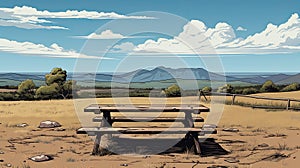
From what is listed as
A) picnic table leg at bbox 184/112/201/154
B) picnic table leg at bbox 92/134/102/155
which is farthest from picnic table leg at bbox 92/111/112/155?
picnic table leg at bbox 184/112/201/154

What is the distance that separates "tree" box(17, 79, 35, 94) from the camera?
26.2 meters

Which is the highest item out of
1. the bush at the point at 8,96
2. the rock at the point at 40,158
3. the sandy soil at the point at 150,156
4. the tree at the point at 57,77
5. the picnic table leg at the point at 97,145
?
the tree at the point at 57,77

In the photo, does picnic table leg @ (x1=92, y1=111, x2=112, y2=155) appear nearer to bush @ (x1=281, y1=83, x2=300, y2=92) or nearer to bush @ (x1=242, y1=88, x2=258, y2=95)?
bush @ (x1=242, y1=88, x2=258, y2=95)

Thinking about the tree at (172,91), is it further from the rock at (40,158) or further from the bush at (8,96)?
the rock at (40,158)

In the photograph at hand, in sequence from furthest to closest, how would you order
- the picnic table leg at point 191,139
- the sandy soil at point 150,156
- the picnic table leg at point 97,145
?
the picnic table leg at point 191,139 → the picnic table leg at point 97,145 → the sandy soil at point 150,156

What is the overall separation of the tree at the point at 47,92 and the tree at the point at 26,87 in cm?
82

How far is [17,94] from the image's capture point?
25.5 metres

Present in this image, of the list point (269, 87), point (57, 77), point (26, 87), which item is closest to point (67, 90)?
point (57, 77)

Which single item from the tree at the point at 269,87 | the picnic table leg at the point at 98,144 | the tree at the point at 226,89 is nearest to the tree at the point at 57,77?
the tree at the point at 226,89

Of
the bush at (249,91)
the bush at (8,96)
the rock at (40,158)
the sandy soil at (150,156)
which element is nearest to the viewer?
the sandy soil at (150,156)

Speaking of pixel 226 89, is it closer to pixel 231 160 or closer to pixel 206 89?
pixel 206 89

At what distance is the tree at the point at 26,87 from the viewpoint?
86.1 ft

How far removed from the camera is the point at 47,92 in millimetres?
25625

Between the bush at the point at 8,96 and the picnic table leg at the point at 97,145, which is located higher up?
the picnic table leg at the point at 97,145
